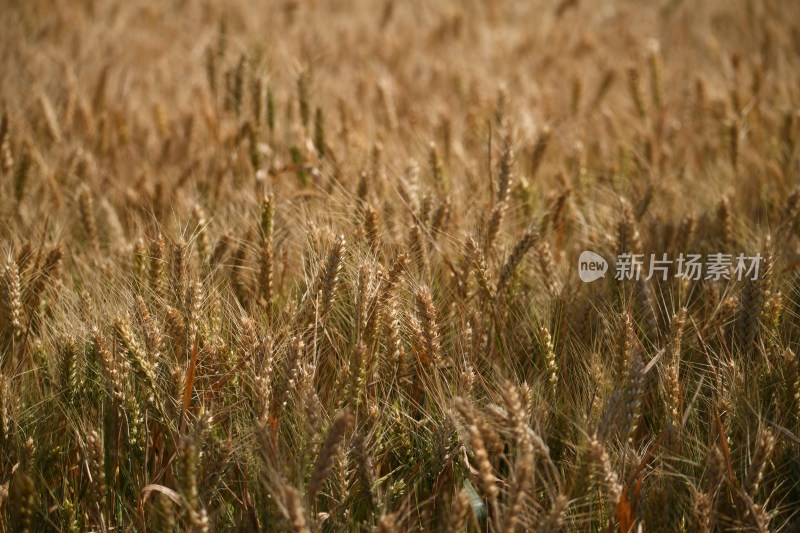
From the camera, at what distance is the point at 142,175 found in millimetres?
2568

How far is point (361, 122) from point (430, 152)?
97cm

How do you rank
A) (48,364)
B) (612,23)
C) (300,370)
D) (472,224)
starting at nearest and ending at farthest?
(300,370) → (48,364) → (472,224) → (612,23)

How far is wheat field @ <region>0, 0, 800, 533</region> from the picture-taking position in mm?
1213

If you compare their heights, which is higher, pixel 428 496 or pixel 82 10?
pixel 82 10

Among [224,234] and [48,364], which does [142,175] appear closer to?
[224,234]

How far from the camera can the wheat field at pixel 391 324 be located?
1213 mm

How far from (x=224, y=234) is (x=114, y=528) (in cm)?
78

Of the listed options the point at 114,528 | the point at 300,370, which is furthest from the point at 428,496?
the point at 114,528

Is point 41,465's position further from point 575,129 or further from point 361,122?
point 575,129

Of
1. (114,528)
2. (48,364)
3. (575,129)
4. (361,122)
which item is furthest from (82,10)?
(114,528)

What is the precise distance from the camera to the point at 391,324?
1425mm

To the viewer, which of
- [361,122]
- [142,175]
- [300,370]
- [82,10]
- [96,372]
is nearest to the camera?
[300,370]

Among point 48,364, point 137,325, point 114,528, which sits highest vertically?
point 137,325

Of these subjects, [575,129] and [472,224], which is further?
[575,129]
